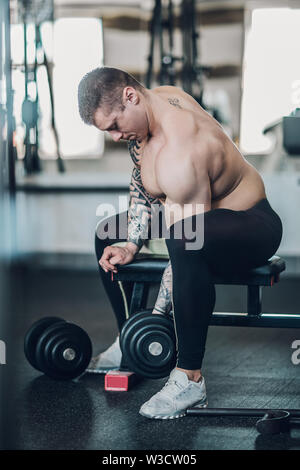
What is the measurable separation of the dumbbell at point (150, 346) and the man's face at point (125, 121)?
536 millimetres

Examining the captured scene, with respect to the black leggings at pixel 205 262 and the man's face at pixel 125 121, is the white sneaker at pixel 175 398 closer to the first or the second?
the black leggings at pixel 205 262

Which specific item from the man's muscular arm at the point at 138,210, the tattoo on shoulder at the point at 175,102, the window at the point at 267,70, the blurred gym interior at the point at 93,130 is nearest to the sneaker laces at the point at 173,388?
the man's muscular arm at the point at 138,210

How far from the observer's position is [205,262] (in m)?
1.68

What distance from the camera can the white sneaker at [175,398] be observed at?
1.72 metres

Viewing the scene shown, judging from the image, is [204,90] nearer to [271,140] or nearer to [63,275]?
[271,140]

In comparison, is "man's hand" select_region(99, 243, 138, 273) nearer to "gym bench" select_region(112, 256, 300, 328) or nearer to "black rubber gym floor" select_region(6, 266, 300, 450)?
"gym bench" select_region(112, 256, 300, 328)

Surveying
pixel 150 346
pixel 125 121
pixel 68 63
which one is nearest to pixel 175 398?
pixel 150 346

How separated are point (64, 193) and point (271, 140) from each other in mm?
1699

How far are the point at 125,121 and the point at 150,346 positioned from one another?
65 centimetres

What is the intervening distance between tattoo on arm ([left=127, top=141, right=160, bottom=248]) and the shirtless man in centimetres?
15

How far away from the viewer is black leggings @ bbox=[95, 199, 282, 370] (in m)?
1.66

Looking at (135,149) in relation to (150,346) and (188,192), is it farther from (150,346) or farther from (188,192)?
(150,346)

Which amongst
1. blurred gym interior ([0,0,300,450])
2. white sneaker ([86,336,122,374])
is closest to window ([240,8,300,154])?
blurred gym interior ([0,0,300,450])
